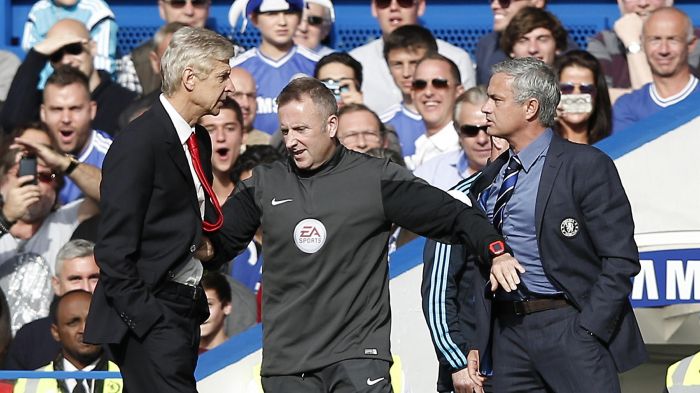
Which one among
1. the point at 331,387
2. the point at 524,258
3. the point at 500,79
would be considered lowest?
the point at 331,387

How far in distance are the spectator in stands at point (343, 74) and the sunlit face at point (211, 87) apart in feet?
13.8

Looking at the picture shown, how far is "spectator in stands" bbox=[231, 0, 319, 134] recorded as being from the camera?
10.2m

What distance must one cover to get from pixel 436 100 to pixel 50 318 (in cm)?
293

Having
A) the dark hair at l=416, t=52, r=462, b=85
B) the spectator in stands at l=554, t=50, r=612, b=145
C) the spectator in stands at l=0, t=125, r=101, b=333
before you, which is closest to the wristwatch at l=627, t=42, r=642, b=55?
the dark hair at l=416, t=52, r=462, b=85

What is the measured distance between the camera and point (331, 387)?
5.84 metres

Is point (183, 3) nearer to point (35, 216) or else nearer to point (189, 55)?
point (35, 216)

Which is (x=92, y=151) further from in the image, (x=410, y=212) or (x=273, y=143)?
(x=410, y=212)

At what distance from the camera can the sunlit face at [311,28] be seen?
10.8m

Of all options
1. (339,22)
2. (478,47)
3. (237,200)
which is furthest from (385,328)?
(339,22)

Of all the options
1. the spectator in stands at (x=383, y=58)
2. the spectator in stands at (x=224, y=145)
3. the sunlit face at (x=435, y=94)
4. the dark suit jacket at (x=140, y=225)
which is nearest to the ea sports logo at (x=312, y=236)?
the dark suit jacket at (x=140, y=225)

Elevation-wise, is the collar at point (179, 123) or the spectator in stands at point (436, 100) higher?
the collar at point (179, 123)

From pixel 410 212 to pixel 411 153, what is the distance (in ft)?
13.1

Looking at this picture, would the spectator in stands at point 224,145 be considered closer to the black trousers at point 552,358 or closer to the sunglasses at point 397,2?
the sunglasses at point 397,2

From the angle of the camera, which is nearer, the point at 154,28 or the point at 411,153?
the point at 411,153
